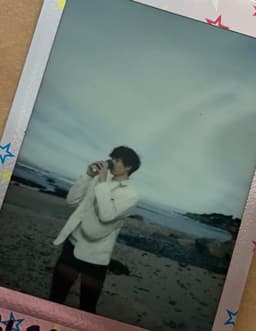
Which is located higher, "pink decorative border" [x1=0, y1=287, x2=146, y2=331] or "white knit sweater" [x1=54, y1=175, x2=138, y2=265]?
"white knit sweater" [x1=54, y1=175, x2=138, y2=265]

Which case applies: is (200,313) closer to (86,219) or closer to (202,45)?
(86,219)

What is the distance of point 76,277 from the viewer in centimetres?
42

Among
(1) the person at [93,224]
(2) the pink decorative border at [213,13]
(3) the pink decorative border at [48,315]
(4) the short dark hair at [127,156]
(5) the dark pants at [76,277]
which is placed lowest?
(3) the pink decorative border at [48,315]

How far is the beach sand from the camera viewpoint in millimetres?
418

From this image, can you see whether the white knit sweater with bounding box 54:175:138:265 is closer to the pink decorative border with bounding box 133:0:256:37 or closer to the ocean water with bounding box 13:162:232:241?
the ocean water with bounding box 13:162:232:241

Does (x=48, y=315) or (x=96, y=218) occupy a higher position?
(x=96, y=218)

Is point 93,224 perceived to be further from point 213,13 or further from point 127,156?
point 213,13

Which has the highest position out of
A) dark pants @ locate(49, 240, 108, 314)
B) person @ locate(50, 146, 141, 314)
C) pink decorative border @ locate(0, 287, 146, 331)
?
person @ locate(50, 146, 141, 314)

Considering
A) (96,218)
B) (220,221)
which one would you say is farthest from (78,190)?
(220,221)

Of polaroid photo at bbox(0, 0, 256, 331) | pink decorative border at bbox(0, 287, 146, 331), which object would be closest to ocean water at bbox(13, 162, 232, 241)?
polaroid photo at bbox(0, 0, 256, 331)

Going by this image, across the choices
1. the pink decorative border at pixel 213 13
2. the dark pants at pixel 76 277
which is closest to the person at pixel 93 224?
the dark pants at pixel 76 277

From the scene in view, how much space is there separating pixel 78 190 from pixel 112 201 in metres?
0.04

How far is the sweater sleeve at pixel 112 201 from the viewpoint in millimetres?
424

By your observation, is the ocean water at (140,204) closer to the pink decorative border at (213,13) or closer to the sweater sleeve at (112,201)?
the sweater sleeve at (112,201)
